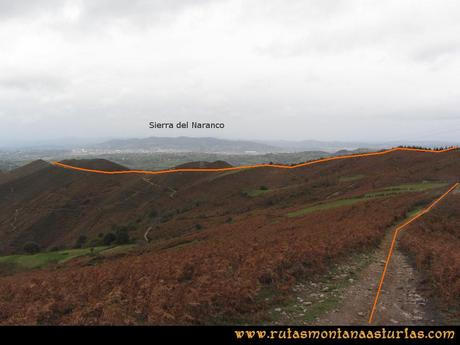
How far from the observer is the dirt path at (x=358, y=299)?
9508mm

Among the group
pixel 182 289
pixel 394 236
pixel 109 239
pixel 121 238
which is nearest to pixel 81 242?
pixel 109 239

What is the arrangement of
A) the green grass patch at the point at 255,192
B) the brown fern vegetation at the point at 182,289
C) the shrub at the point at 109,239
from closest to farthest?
1. the brown fern vegetation at the point at 182,289
2. the shrub at the point at 109,239
3. the green grass patch at the point at 255,192

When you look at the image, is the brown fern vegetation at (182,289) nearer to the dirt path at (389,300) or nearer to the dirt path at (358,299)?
the dirt path at (358,299)

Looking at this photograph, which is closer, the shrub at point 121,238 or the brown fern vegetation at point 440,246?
the brown fern vegetation at point 440,246

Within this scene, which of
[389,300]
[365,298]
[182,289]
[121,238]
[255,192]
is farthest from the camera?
[255,192]

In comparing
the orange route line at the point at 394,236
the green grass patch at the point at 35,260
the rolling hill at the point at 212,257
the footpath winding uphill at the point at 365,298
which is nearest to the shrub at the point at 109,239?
the rolling hill at the point at 212,257

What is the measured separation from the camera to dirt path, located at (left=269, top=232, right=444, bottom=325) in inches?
374

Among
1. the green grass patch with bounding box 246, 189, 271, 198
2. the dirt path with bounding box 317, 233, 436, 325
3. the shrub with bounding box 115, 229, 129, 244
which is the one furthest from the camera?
the green grass patch with bounding box 246, 189, 271, 198

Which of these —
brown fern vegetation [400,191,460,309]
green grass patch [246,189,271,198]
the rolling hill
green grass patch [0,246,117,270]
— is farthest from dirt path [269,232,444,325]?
green grass patch [246,189,271,198]

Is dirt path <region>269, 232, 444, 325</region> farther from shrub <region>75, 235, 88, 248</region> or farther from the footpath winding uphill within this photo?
shrub <region>75, 235, 88, 248</region>

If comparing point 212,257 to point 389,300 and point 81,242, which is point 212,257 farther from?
point 81,242

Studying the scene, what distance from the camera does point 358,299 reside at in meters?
→ 10.9

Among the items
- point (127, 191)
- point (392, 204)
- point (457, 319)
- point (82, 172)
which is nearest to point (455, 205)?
point (392, 204)
